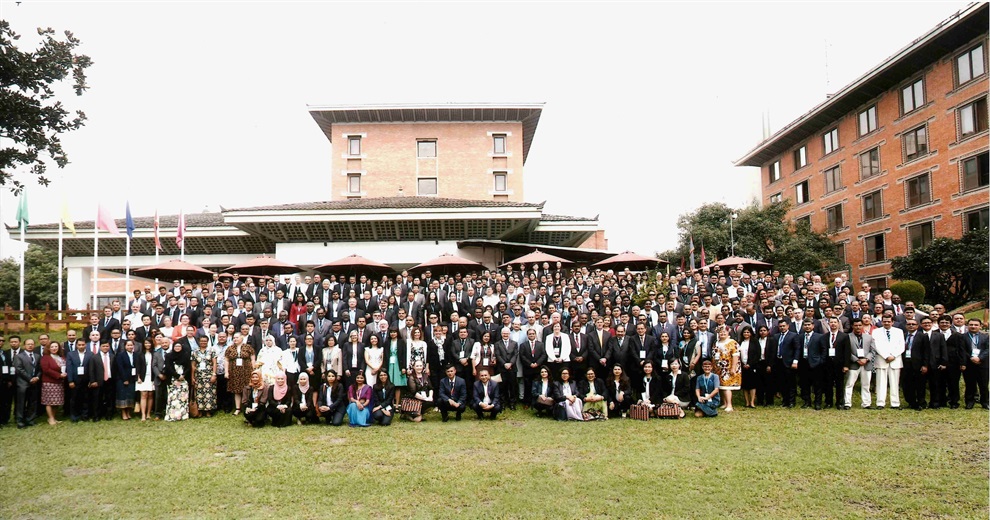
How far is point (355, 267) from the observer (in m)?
21.1

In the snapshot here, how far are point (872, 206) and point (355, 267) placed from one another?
33.4 m

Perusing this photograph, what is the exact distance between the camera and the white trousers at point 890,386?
1262cm

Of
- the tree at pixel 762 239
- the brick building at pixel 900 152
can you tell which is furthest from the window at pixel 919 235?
the tree at pixel 762 239

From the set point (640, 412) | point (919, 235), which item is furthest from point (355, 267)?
point (919, 235)

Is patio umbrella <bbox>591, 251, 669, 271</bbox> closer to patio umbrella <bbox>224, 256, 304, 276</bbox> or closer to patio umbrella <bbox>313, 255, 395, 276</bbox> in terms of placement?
patio umbrella <bbox>313, 255, 395, 276</bbox>

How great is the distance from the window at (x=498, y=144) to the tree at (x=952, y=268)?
20853mm

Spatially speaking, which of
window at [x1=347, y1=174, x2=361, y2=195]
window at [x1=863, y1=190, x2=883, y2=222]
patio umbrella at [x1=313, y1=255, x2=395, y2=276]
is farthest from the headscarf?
window at [x1=863, y1=190, x2=883, y2=222]

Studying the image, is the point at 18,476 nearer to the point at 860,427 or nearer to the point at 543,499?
Result: the point at 543,499

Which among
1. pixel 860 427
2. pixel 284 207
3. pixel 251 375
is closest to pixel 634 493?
pixel 860 427

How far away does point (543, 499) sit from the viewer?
7773mm

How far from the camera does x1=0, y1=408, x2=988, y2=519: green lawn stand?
7551mm

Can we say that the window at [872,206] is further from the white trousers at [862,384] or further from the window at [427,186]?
the white trousers at [862,384]

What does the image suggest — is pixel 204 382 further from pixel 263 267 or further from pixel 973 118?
pixel 973 118

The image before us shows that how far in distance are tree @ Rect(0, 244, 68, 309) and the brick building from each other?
55.3m
